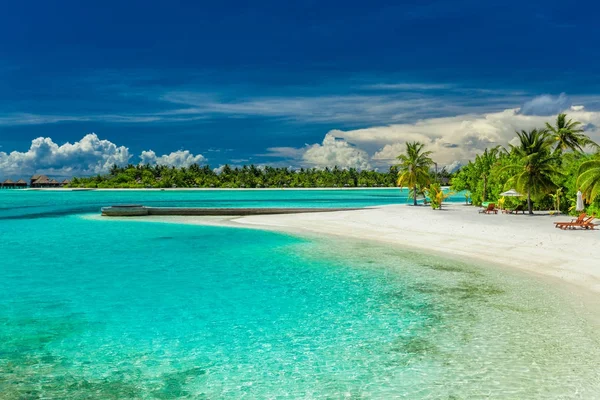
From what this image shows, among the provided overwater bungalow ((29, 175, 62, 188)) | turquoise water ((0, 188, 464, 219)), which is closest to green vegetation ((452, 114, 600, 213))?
turquoise water ((0, 188, 464, 219))

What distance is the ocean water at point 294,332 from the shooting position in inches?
286

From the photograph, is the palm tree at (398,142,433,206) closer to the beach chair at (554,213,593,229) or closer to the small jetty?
the small jetty

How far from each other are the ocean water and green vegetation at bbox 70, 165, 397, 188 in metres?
149

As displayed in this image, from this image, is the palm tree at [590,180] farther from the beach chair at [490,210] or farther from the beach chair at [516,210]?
the beach chair at [516,210]

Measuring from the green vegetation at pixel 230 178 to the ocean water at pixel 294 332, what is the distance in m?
149

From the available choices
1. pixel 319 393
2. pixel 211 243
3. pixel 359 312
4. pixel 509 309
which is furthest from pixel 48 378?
pixel 211 243

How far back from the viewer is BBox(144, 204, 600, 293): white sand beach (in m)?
15.2

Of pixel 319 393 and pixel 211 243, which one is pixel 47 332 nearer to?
pixel 319 393

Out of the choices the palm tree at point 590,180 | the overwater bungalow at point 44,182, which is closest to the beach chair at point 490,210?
the palm tree at point 590,180

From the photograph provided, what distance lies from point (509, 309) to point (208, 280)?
8888mm

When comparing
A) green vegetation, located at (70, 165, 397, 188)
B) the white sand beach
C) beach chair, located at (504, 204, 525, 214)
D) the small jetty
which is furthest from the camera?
green vegetation, located at (70, 165, 397, 188)

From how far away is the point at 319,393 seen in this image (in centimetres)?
700

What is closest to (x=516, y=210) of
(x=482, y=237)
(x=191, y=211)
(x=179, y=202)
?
(x=482, y=237)

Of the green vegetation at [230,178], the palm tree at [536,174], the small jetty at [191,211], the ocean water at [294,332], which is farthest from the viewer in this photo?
the green vegetation at [230,178]
